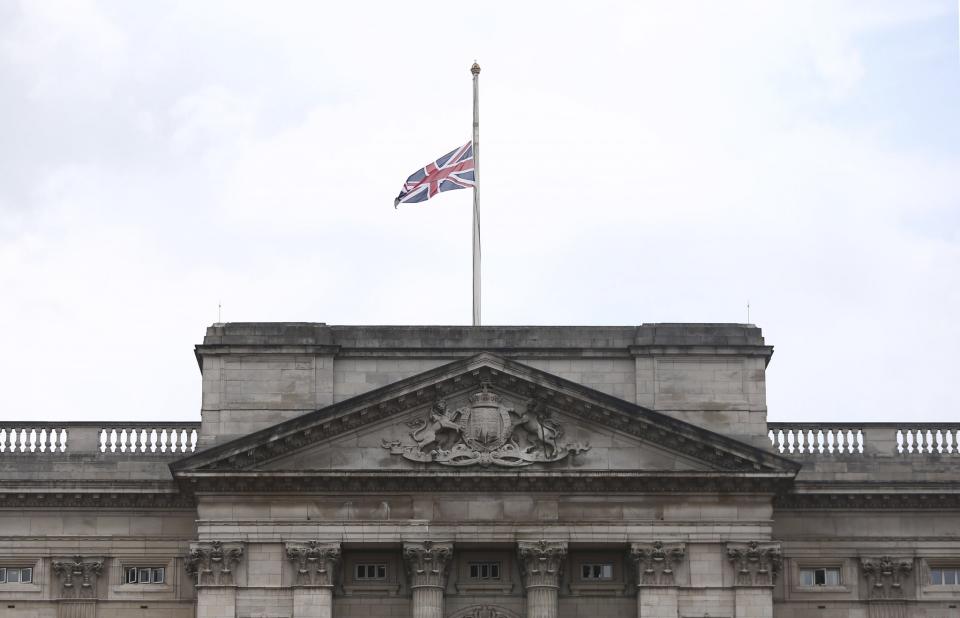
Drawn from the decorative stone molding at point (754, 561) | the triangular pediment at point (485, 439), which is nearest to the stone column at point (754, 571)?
the decorative stone molding at point (754, 561)

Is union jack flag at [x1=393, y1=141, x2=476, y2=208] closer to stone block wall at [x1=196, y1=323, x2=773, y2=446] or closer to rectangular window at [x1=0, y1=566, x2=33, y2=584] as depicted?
stone block wall at [x1=196, y1=323, x2=773, y2=446]

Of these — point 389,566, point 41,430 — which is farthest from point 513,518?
point 41,430

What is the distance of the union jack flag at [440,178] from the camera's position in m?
83.1

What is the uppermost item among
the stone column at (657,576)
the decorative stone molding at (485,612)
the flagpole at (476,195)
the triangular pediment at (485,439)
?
the flagpole at (476,195)

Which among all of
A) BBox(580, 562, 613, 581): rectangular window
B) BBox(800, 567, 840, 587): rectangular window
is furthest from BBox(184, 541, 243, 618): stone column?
BBox(800, 567, 840, 587): rectangular window

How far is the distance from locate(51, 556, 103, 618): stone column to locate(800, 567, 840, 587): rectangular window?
69.5ft

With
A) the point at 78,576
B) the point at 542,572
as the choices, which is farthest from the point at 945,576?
the point at 78,576

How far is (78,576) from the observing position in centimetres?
7756

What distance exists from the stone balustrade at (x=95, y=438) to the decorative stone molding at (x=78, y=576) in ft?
11.6

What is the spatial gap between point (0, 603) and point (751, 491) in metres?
22.6

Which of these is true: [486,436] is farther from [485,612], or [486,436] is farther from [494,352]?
[485,612]

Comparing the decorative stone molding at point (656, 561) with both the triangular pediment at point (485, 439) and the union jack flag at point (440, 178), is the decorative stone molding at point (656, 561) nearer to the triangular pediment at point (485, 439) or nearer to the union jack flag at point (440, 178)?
the triangular pediment at point (485, 439)

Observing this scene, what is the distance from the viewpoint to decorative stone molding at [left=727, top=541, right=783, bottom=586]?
7544 cm

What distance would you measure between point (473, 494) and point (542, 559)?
110 inches
